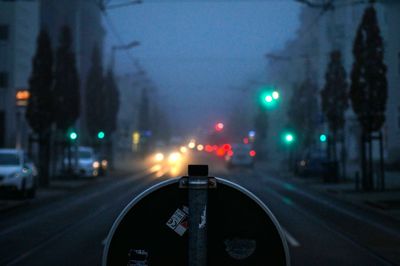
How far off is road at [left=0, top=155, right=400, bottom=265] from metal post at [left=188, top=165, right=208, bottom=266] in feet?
21.5

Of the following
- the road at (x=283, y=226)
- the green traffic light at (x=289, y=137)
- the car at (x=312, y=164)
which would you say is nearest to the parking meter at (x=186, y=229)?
the road at (x=283, y=226)

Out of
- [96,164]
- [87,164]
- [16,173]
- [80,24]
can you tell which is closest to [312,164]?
[96,164]

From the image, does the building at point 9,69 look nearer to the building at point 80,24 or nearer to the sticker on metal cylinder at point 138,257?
the building at point 80,24

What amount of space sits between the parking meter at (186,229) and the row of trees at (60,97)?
95.9 feet

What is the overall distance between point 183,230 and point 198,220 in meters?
0.18

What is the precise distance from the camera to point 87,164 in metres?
42.2

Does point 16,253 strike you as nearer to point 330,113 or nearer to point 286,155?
point 330,113

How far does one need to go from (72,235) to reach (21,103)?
21054 mm

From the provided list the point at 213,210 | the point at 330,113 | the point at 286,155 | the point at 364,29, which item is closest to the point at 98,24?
the point at 286,155

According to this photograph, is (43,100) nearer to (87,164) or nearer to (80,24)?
(87,164)

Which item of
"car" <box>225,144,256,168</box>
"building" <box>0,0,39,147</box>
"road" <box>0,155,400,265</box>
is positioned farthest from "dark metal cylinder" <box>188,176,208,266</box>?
"building" <box>0,0,39,147</box>

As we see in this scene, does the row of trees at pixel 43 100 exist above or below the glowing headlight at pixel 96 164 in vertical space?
above

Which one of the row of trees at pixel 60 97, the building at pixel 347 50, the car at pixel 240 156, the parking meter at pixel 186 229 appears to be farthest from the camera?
the car at pixel 240 156

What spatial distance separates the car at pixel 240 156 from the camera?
5712 centimetres
